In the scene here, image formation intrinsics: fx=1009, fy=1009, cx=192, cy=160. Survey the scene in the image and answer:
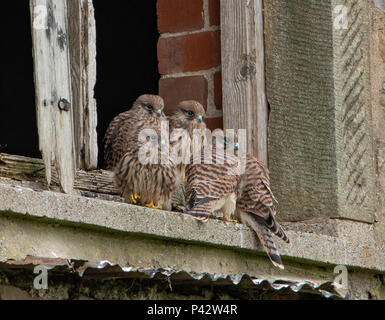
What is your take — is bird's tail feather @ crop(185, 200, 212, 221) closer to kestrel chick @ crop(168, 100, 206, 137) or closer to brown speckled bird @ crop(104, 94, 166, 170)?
brown speckled bird @ crop(104, 94, 166, 170)

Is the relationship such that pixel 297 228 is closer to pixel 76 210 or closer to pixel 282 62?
pixel 282 62

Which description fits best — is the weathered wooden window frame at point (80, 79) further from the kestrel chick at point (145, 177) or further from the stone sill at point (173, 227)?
the stone sill at point (173, 227)

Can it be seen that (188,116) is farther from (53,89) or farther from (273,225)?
(53,89)

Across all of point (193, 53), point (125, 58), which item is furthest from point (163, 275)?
point (125, 58)

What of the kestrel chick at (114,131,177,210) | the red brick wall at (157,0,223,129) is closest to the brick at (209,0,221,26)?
the red brick wall at (157,0,223,129)

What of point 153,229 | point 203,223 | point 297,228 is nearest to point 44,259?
point 153,229

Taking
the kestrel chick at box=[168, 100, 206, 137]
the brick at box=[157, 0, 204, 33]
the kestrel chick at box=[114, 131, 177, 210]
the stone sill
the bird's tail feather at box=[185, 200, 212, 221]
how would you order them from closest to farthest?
1. the stone sill
2. the bird's tail feather at box=[185, 200, 212, 221]
3. the kestrel chick at box=[114, 131, 177, 210]
4. the kestrel chick at box=[168, 100, 206, 137]
5. the brick at box=[157, 0, 204, 33]

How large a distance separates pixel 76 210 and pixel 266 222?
1017 millimetres

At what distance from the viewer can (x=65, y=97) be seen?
372 cm

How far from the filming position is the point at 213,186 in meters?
4.12

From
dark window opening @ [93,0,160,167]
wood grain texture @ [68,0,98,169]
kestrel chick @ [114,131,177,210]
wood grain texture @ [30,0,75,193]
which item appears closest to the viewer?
wood grain texture @ [30,0,75,193]

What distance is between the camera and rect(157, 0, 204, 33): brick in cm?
459

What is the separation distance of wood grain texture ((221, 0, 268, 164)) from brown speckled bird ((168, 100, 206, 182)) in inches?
5.1

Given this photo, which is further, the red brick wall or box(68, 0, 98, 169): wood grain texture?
the red brick wall
